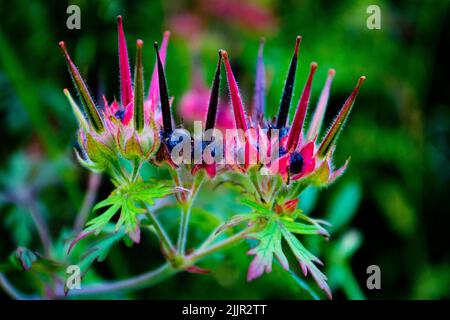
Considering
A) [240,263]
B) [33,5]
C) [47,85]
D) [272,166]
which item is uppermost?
[33,5]

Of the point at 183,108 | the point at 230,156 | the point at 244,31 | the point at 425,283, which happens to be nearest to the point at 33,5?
the point at 183,108

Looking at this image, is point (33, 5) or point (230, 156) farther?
point (33, 5)

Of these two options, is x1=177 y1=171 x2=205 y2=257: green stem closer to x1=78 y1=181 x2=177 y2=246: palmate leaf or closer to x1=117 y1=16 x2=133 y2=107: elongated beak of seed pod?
x1=78 y1=181 x2=177 y2=246: palmate leaf

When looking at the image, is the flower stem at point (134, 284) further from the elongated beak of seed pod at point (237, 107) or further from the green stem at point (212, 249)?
the elongated beak of seed pod at point (237, 107)

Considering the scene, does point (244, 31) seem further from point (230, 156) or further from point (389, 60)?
point (230, 156)

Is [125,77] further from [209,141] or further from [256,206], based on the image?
[256,206]

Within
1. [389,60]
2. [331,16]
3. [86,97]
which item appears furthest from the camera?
[331,16]
